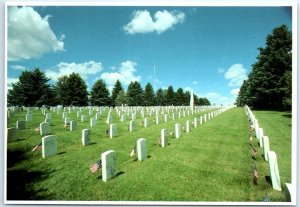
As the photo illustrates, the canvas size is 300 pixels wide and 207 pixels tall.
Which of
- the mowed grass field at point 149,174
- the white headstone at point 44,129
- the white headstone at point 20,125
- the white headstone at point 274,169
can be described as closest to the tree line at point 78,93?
the white headstone at point 20,125

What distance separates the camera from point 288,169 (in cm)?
706

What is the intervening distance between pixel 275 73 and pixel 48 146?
9593mm

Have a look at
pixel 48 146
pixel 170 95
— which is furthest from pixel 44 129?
pixel 170 95

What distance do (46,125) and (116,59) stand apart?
3915 millimetres

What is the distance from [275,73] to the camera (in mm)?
13188

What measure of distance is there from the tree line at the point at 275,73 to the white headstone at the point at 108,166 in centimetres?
449

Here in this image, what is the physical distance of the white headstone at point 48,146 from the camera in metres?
7.91

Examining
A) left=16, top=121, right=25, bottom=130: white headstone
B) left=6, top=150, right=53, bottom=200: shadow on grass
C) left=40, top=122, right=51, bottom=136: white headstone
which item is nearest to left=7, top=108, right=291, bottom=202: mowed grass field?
left=6, top=150, right=53, bottom=200: shadow on grass

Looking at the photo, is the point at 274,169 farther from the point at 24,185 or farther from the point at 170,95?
the point at 170,95

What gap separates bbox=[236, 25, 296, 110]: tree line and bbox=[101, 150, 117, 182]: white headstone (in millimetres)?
4493

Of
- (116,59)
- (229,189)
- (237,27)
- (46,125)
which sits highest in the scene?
(237,27)

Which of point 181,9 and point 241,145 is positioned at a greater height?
point 181,9

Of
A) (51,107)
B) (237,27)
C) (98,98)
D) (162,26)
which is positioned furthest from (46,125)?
(98,98)

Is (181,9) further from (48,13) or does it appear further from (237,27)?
(48,13)
